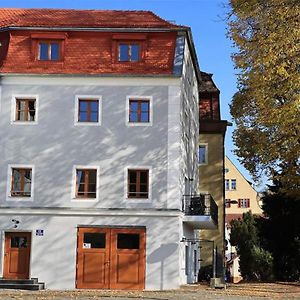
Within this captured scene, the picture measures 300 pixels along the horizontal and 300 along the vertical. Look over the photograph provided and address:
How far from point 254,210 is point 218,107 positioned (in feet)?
150

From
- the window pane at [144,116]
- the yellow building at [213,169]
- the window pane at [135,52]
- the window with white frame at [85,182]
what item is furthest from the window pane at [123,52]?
the yellow building at [213,169]

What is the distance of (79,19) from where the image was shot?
106ft

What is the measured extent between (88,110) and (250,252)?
2102 cm

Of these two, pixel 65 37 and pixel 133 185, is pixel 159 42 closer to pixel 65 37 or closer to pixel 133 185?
pixel 65 37

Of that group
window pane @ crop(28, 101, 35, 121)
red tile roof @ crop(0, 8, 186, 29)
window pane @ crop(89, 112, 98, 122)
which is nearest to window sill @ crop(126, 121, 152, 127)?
window pane @ crop(89, 112, 98, 122)

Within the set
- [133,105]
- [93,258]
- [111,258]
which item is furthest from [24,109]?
[111,258]

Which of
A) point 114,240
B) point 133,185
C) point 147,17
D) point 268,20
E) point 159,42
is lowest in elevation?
point 114,240

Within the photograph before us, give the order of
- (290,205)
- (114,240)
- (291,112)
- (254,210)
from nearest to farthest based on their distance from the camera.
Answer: (291,112) → (114,240) → (290,205) → (254,210)

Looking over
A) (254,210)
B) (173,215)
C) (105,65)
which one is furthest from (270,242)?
(254,210)

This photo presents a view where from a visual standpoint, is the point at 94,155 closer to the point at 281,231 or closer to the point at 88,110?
the point at 88,110

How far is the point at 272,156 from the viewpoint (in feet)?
99.7

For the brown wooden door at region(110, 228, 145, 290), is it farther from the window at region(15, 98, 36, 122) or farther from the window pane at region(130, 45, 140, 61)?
the window pane at region(130, 45, 140, 61)

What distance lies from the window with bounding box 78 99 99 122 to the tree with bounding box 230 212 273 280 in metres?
18.1

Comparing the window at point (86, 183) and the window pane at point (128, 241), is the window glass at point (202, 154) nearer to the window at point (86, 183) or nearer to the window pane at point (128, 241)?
the window at point (86, 183)
